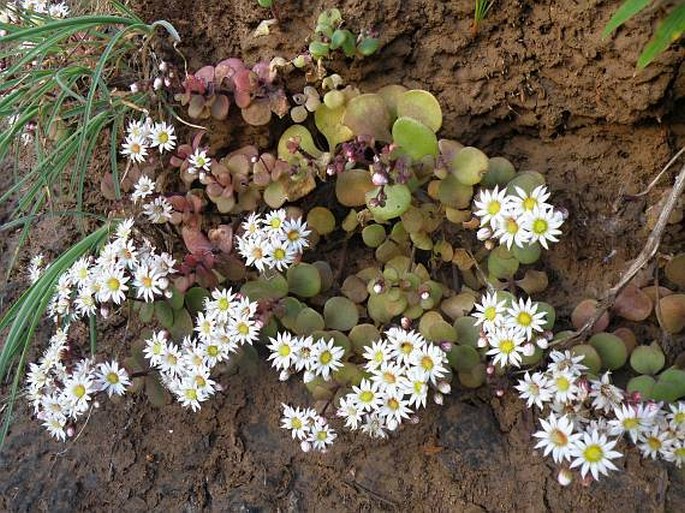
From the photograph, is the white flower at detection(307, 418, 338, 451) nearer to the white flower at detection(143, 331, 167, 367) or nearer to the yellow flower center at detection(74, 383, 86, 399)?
the white flower at detection(143, 331, 167, 367)

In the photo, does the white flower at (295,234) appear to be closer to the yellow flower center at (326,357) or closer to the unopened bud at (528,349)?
the yellow flower center at (326,357)

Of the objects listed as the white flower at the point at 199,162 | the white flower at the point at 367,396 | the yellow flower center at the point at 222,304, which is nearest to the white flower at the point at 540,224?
the white flower at the point at 367,396

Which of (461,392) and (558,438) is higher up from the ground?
(558,438)

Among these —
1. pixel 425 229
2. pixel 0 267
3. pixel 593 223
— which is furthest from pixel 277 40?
pixel 0 267

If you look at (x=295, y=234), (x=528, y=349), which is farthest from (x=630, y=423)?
(x=295, y=234)

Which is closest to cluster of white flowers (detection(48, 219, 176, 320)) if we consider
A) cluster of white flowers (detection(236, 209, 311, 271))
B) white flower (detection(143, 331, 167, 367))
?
white flower (detection(143, 331, 167, 367))

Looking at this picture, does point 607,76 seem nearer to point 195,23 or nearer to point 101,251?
point 195,23

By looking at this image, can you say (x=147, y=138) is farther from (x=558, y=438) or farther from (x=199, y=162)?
(x=558, y=438)
